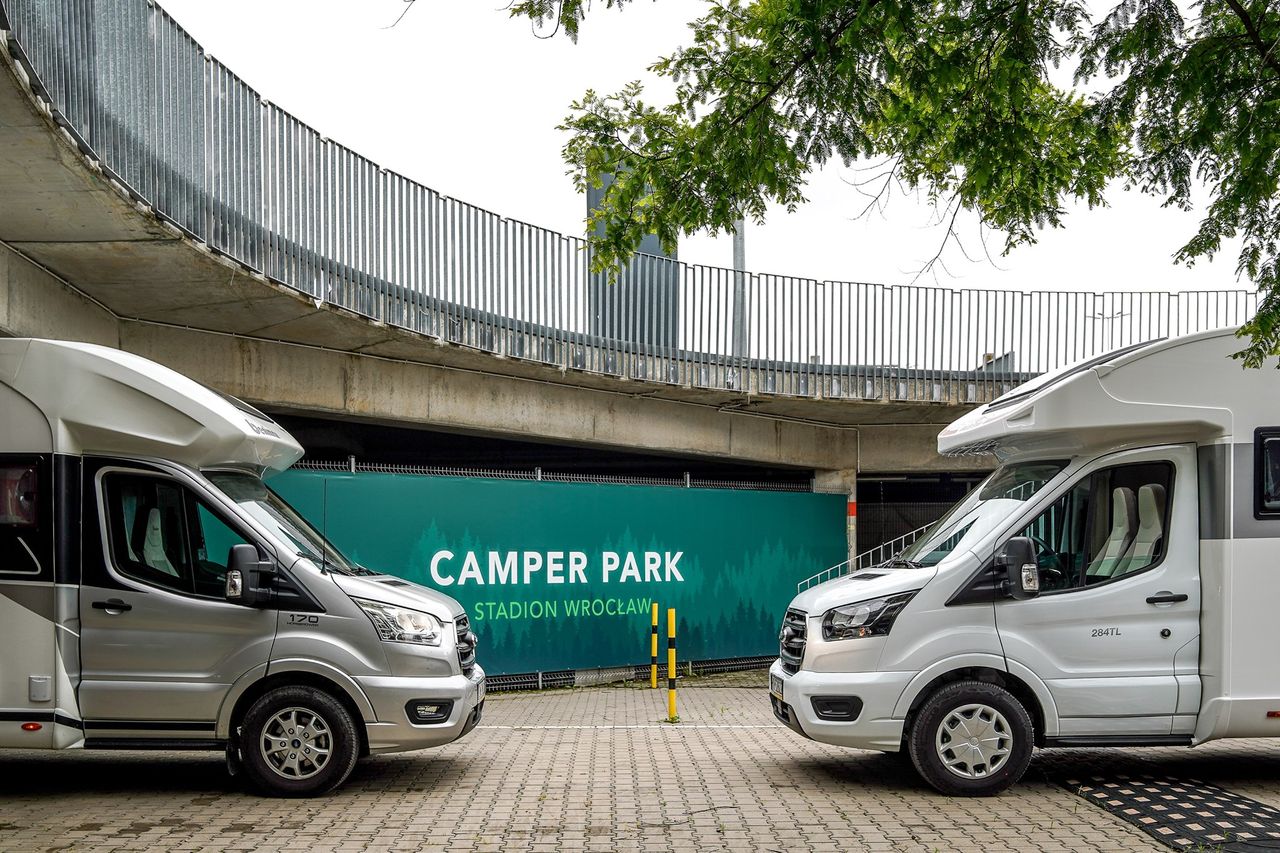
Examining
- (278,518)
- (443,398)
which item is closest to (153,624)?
(278,518)

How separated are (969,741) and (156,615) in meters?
5.43

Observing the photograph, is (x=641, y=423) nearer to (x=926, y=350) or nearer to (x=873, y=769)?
(x=926, y=350)

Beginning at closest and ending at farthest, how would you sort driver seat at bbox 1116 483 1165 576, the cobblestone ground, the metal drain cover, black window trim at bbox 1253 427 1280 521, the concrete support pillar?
the metal drain cover < the cobblestone ground < black window trim at bbox 1253 427 1280 521 < driver seat at bbox 1116 483 1165 576 < the concrete support pillar

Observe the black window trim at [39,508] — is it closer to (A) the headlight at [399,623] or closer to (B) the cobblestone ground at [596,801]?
(B) the cobblestone ground at [596,801]

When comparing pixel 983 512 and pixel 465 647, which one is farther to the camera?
pixel 465 647

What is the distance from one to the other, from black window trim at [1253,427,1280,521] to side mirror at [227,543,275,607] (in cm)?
658

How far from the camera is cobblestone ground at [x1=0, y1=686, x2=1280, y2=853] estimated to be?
7.17m

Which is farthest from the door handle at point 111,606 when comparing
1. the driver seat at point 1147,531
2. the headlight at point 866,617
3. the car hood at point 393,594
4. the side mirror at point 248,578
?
the driver seat at point 1147,531

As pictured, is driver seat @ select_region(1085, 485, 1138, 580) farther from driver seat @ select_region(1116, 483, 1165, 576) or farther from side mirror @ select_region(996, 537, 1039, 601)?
side mirror @ select_region(996, 537, 1039, 601)

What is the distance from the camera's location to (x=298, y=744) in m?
8.28

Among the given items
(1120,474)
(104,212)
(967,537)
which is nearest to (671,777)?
(967,537)

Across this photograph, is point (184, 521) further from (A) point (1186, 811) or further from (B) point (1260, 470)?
(B) point (1260, 470)

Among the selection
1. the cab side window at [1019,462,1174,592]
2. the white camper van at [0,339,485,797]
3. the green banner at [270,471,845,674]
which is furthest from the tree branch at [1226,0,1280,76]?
the green banner at [270,471,845,674]

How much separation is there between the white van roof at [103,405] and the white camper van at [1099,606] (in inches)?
173
